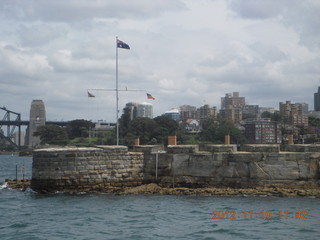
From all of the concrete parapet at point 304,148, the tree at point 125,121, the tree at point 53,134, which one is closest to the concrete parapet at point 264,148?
the concrete parapet at point 304,148

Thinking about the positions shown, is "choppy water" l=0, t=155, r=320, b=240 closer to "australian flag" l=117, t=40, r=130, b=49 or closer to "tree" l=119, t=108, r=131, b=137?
"australian flag" l=117, t=40, r=130, b=49

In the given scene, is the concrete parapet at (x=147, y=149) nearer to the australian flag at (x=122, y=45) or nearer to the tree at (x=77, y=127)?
the australian flag at (x=122, y=45)

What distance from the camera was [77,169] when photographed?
22.0m

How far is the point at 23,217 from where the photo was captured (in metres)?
18.3

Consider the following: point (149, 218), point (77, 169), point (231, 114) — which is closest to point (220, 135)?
point (231, 114)

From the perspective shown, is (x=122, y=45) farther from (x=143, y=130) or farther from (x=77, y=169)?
(x=143, y=130)

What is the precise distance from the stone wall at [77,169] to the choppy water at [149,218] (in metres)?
0.61

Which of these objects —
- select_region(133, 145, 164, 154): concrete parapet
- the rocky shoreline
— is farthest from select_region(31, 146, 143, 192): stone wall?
select_region(133, 145, 164, 154): concrete parapet
